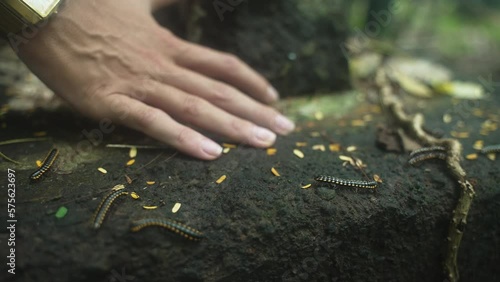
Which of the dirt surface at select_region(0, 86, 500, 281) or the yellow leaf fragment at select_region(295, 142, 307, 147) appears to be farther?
the yellow leaf fragment at select_region(295, 142, 307, 147)

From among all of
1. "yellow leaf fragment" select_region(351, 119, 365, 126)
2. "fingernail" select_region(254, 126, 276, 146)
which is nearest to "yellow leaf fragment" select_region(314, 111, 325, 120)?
"yellow leaf fragment" select_region(351, 119, 365, 126)

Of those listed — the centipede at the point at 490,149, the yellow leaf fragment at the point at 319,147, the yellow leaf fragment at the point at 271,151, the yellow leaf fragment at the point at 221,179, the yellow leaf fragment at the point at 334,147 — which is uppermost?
the centipede at the point at 490,149

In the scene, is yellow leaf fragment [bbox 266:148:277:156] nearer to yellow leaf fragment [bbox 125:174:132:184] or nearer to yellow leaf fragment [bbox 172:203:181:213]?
yellow leaf fragment [bbox 172:203:181:213]

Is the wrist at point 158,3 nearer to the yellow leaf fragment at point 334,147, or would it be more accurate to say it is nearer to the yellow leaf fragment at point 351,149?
the yellow leaf fragment at point 334,147

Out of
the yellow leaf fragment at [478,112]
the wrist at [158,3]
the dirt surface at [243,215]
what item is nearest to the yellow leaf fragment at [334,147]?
the dirt surface at [243,215]

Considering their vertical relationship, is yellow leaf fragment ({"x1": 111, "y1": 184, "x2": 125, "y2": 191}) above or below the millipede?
above

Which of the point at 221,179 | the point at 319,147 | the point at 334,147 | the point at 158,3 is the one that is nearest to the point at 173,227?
the point at 221,179

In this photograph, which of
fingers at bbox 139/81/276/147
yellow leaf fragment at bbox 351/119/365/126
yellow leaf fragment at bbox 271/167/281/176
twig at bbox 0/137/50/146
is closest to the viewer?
yellow leaf fragment at bbox 271/167/281/176

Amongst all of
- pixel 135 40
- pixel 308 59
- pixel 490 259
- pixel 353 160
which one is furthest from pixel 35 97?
pixel 490 259
